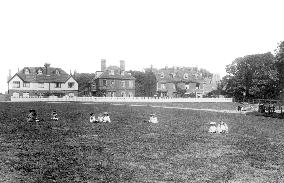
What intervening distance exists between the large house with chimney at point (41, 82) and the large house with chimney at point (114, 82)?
7500mm

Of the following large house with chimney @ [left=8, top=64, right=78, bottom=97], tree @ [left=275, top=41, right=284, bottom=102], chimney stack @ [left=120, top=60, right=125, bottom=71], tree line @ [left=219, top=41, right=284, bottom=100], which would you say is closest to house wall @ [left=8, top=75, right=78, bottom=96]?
large house with chimney @ [left=8, top=64, right=78, bottom=97]

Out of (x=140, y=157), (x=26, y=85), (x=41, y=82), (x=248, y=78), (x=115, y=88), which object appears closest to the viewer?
(x=140, y=157)

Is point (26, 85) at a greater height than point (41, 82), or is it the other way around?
point (41, 82)

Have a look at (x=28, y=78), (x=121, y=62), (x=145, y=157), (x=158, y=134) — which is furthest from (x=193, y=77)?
(x=145, y=157)

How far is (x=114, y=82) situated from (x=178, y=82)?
18.8 m

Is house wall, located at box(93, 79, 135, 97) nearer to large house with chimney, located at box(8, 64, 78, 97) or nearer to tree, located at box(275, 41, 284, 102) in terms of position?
large house with chimney, located at box(8, 64, 78, 97)

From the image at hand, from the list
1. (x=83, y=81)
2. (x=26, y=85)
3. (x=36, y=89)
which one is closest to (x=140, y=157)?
(x=36, y=89)

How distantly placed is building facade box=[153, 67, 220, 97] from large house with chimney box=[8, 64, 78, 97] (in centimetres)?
2317

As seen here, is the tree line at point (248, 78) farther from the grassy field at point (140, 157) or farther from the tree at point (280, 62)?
the grassy field at point (140, 157)

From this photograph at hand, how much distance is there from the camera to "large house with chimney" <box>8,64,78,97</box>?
300 ft

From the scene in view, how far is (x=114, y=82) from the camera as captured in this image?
93.4 meters

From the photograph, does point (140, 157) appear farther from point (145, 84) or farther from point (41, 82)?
point (145, 84)

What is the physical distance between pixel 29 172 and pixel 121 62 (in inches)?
3381

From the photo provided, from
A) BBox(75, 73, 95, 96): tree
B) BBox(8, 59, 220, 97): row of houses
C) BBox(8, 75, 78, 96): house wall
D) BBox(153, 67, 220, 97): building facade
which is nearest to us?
BBox(8, 75, 78, 96): house wall
